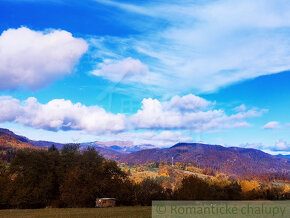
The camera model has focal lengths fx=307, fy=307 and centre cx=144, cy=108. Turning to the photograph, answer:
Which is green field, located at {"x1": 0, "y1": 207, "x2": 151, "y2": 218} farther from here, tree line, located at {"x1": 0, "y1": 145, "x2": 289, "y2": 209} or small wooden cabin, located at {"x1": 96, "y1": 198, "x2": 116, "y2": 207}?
tree line, located at {"x1": 0, "y1": 145, "x2": 289, "y2": 209}

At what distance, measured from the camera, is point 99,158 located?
7062 cm

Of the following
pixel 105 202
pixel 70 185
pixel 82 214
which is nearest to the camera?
pixel 82 214

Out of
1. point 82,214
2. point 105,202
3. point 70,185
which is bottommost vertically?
point 105,202

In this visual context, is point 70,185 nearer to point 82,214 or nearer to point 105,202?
point 105,202

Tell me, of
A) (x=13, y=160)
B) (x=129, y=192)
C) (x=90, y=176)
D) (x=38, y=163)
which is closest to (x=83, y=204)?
(x=90, y=176)

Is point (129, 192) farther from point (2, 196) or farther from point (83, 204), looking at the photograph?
point (2, 196)

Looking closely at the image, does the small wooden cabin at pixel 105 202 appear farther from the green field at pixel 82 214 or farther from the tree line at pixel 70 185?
the green field at pixel 82 214

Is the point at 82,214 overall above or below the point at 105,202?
above

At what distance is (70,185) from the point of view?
61.9 metres

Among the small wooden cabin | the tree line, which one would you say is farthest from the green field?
the tree line

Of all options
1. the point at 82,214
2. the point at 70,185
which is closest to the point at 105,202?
the point at 70,185

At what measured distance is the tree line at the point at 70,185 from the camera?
61.5m

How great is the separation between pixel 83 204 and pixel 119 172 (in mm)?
11069

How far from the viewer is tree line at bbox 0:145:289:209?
61.5 m
